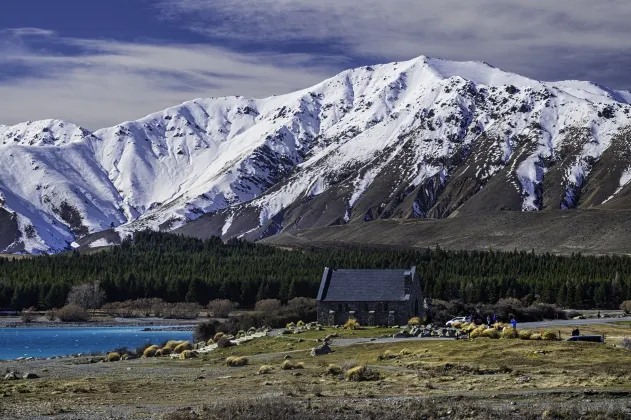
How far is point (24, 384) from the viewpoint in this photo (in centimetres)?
4519

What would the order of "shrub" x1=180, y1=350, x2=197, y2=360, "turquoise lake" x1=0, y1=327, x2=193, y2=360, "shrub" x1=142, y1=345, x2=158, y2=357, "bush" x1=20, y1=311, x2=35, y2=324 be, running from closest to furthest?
"shrub" x1=180, y1=350, x2=197, y2=360 → "shrub" x1=142, y1=345, x2=158, y2=357 → "turquoise lake" x1=0, y1=327, x2=193, y2=360 → "bush" x1=20, y1=311, x2=35, y2=324

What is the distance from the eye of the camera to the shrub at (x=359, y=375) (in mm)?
43562

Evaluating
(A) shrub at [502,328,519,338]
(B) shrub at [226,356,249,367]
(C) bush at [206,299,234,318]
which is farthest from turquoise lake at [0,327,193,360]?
(A) shrub at [502,328,519,338]

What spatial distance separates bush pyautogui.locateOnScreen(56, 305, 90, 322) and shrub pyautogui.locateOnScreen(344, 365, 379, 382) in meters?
117

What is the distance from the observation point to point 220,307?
155 m

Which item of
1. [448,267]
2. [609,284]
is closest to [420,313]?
[609,284]

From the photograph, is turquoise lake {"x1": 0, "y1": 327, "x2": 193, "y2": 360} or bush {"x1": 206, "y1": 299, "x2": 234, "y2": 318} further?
bush {"x1": 206, "y1": 299, "x2": 234, "y2": 318}

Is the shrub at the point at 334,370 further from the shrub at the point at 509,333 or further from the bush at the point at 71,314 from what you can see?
the bush at the point at 71,314

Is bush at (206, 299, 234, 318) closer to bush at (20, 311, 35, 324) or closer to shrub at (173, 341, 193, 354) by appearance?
bush at (20, 311, 35, 324)

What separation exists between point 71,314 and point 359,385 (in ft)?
391

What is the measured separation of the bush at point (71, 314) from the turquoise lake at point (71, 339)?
500 inches

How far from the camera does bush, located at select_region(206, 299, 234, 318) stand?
497ft

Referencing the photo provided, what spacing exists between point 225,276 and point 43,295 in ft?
99.3

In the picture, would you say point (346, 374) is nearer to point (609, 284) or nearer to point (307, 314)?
point (307, 314)
